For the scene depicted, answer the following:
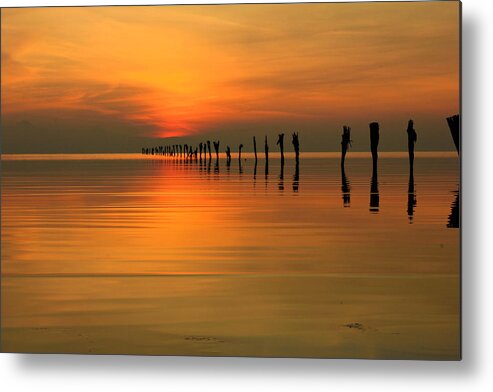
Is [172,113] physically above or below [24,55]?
below

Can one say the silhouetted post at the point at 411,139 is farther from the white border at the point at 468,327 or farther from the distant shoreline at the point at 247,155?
the white border at the point at 468,327

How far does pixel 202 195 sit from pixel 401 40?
126 cm

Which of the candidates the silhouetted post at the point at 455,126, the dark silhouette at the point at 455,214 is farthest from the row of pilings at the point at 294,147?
the dark silhouette at the point at 455,214

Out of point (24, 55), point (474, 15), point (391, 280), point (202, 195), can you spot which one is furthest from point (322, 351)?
point (24, 55)

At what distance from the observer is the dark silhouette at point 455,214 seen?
4551 mm

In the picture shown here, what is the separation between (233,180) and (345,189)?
569mm

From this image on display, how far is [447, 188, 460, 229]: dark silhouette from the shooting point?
455cm

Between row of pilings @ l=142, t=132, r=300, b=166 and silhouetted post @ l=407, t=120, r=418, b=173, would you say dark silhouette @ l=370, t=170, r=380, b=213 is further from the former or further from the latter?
row of pilings @ l=142, t=132, r=300, b=166

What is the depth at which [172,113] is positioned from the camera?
4.79 metres

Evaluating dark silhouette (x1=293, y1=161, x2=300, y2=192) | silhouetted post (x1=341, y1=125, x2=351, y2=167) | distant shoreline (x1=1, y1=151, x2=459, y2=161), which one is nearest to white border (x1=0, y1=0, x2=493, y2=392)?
distant shoreline (x1=1, y1=151, x2=459, y2=161)

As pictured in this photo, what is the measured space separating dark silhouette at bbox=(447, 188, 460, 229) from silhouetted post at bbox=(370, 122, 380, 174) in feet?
1.36

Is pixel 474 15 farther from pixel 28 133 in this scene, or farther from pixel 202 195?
pixel 28 133

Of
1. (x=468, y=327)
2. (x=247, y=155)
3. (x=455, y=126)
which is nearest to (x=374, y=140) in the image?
(x=455, y=126)

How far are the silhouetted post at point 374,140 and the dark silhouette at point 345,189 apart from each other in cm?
15
